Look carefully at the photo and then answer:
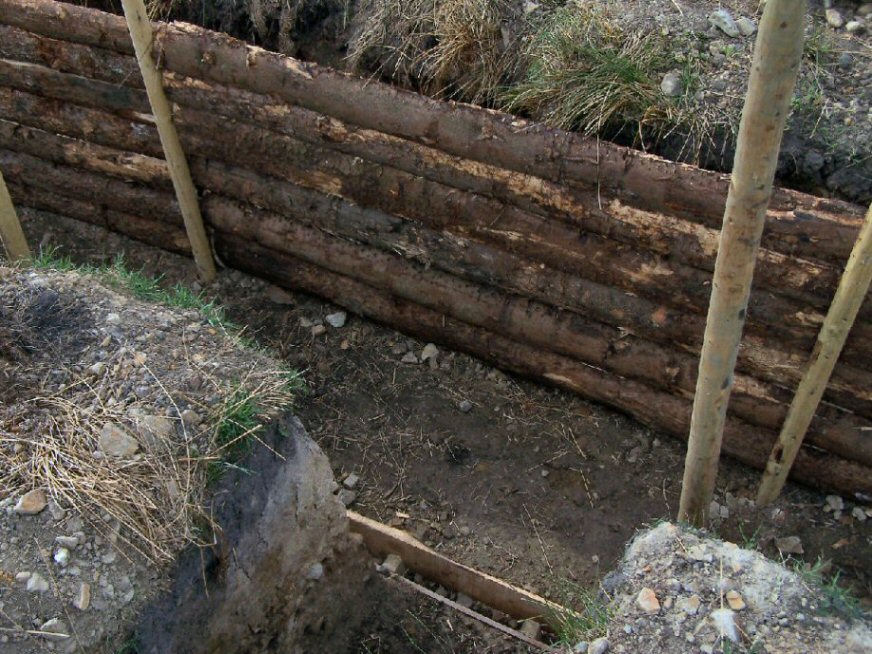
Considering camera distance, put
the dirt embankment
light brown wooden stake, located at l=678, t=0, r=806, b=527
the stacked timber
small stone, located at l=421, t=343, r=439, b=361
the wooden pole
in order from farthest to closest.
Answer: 1. small stone, located at l=421, t=343, r=439, b=361
2. the dirt embankment
3. the stacked timber
4. the wooden pole
5. light brown wooden stake, located at l=678, t=0, r=806, b=527

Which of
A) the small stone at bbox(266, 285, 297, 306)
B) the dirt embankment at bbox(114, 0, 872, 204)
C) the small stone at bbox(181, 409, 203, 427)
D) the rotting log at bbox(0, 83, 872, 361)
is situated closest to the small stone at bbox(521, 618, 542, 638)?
the rotting log at bbox(0, 83, 872, 361)

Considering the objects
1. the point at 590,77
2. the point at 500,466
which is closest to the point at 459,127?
the point at 590,77

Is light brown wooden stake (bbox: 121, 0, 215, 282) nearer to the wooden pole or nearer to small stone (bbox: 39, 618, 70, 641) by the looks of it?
small stone (bbox: 39, 618, 70, 641)

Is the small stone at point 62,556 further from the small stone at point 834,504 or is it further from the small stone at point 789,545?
the small stone at point 834,504

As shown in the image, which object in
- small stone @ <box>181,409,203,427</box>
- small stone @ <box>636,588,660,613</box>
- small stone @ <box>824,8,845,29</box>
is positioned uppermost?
small stone @ <box>824,8,845,29</box>

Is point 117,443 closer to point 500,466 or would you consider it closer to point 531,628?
point 531,628

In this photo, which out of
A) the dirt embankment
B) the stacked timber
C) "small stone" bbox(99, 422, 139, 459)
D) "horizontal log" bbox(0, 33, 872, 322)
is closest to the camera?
"small stone" bbox(99, 422, 139, 459)

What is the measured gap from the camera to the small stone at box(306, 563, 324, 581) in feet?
12.4

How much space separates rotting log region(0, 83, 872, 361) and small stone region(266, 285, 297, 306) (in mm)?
777

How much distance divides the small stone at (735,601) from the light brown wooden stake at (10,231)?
12.1 feet

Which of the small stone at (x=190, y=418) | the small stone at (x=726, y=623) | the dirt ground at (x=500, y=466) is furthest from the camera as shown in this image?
the dirt ground at (x=500, y=466)

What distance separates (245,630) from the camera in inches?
137

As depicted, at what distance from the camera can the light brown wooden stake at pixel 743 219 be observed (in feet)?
7.85

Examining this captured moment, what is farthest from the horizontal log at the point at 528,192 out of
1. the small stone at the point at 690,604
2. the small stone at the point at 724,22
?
the small stone at the point at 690,604
